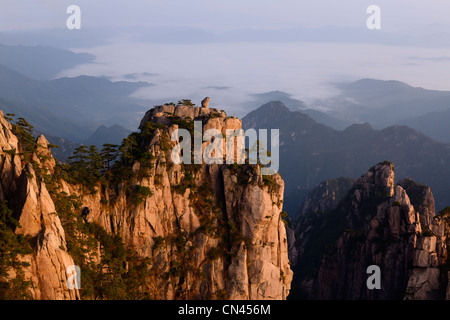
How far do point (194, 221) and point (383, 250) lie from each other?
3128 inches

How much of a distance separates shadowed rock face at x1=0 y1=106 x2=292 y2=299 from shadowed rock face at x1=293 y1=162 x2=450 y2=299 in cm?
5275

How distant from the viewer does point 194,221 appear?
247 ft

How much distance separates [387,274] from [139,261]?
8687cm

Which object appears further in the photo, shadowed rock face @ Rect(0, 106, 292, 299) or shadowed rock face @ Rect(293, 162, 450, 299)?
shadowed rock face @ Rect(293, 162, 450, 299)

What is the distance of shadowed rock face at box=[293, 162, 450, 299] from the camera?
11306 centimetres

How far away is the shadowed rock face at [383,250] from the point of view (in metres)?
113

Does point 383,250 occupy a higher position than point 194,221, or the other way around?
point 194,221

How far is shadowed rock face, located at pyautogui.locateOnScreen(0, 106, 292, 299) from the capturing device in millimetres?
71312

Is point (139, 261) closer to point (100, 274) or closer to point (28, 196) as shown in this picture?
point (100, 274)

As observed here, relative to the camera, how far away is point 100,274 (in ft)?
209

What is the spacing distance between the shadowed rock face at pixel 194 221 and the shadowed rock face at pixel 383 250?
2077 inches

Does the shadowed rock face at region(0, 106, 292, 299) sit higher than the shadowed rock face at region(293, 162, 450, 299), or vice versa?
the shadowed rock face at region(0, 106, 292, 299)
